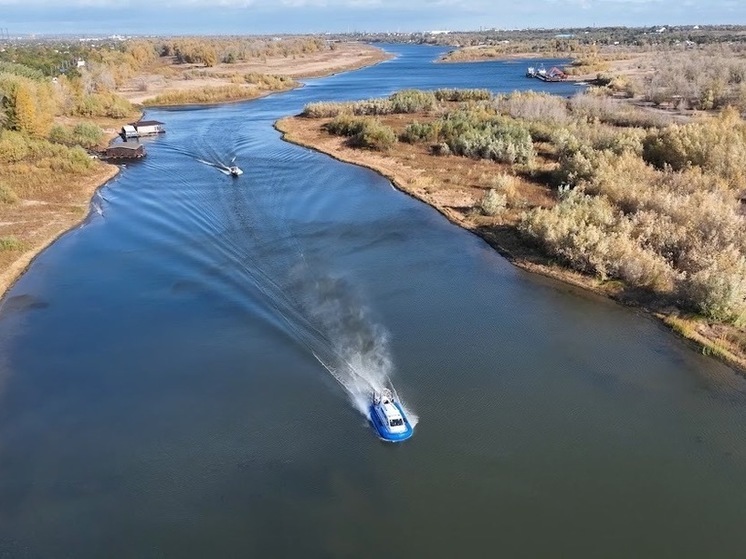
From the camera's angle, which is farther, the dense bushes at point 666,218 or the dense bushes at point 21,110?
the dense bushes at point 21,110

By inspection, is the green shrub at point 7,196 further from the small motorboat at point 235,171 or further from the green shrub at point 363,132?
the green shrub at point 363,132

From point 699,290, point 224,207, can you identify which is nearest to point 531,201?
point 699,290

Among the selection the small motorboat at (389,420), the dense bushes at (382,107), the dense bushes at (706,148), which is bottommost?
the small motorboat at (389,420)

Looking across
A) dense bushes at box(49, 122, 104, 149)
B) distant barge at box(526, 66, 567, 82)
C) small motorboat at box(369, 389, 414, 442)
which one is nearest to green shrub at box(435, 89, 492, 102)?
distant barge at box(526, 66, 567, 82)

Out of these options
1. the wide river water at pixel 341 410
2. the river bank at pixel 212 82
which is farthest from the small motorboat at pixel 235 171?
the river bank at pixel 212 82

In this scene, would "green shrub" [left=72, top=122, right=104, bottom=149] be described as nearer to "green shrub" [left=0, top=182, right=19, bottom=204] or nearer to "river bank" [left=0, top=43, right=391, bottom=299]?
"river bank" [left=0, top=43, right=391, bottom=299]

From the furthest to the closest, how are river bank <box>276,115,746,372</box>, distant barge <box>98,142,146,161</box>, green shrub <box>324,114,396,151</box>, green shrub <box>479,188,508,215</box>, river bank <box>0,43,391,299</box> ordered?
green shrub <box>324,114,396,151</box>, distant barge <box>98,142,146,161</box>, green shrub <box>479,188,508,215</box>, river bank <box>0,43,391,299</box>, river bank <box>276,115,746,372</box>

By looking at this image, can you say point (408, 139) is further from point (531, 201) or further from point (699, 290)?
point (699, 290)

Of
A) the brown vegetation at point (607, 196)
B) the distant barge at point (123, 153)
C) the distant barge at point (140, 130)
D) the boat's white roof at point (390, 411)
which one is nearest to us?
A: the boat's white roof at point (390, 411)
